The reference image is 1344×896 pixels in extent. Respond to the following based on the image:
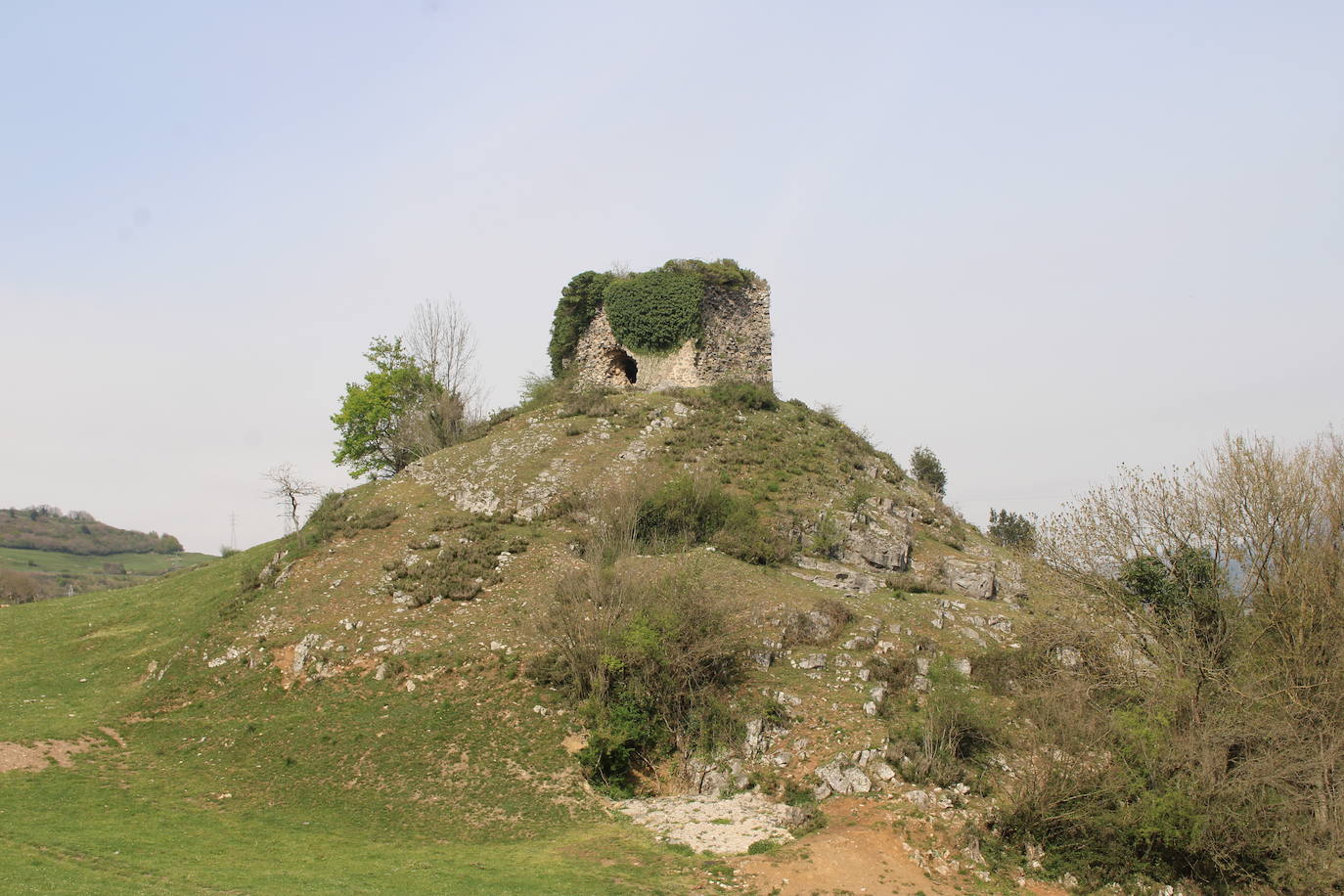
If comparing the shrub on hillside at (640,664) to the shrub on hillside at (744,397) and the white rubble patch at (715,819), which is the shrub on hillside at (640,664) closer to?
the white rubble patch at (715,819)

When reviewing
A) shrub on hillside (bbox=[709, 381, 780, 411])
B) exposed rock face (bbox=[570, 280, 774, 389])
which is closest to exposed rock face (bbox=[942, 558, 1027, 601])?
shrub on hillside (bbox=[709, 381, 780, 411])

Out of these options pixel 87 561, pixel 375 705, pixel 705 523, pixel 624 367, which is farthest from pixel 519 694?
pixel 87 561

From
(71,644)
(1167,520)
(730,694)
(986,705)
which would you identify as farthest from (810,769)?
(71,644)

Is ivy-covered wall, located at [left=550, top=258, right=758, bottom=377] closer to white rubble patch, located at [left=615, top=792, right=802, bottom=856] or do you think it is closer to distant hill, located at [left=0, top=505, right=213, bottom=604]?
white rubble patch, located at [left=615, top=792, right=802, bottom=856]

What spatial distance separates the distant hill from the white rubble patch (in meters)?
83.5

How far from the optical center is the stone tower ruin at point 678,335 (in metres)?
45.8

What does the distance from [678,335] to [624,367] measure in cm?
465

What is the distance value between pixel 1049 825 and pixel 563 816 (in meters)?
10.4

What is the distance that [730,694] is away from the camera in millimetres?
23391

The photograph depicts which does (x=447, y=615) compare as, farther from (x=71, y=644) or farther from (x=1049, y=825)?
(x=1049, y=825)

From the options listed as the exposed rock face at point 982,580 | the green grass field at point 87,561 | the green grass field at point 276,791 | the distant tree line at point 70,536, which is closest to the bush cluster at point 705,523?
the exposed rock face at point 982,580

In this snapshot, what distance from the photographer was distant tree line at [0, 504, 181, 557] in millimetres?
125062

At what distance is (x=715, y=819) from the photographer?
63.8ft

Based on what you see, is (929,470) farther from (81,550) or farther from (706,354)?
(81,550)
